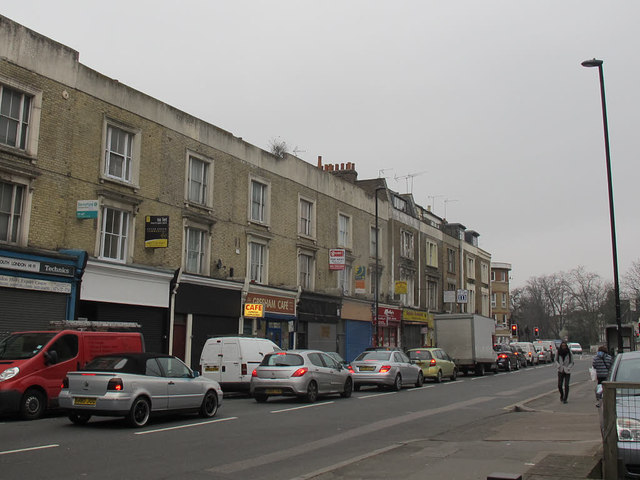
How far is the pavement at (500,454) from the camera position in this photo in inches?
320

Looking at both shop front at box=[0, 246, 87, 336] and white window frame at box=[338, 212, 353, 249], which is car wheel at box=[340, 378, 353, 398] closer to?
shop front at box=[0, 246, 87, 336]

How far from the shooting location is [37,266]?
1914 centimetres

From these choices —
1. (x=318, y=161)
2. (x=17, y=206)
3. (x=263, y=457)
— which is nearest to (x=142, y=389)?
(x=263, y=457)

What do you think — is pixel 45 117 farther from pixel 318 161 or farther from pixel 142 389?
pixel 318 161

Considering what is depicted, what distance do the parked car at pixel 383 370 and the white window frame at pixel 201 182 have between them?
8720 millimetres

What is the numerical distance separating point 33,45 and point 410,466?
17197 mm

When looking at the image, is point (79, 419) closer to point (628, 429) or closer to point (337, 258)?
point (628, 429)

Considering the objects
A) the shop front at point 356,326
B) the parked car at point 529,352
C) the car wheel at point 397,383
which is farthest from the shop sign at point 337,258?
the parked car at point 529,352

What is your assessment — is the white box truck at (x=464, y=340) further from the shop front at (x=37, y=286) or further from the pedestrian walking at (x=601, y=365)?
the shop front at (x=37, y=286)

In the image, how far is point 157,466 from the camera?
9.01m

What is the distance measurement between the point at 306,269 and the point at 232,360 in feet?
42.7

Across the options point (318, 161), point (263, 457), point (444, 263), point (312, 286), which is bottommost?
point (263, 457)

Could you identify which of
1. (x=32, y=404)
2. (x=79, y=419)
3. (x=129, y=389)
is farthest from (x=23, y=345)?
(x=129, y=389)

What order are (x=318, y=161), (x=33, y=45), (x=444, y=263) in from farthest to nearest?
1. (x=444, y=263)
2. (x=318, y=161)
3. (x=33, y=45)
